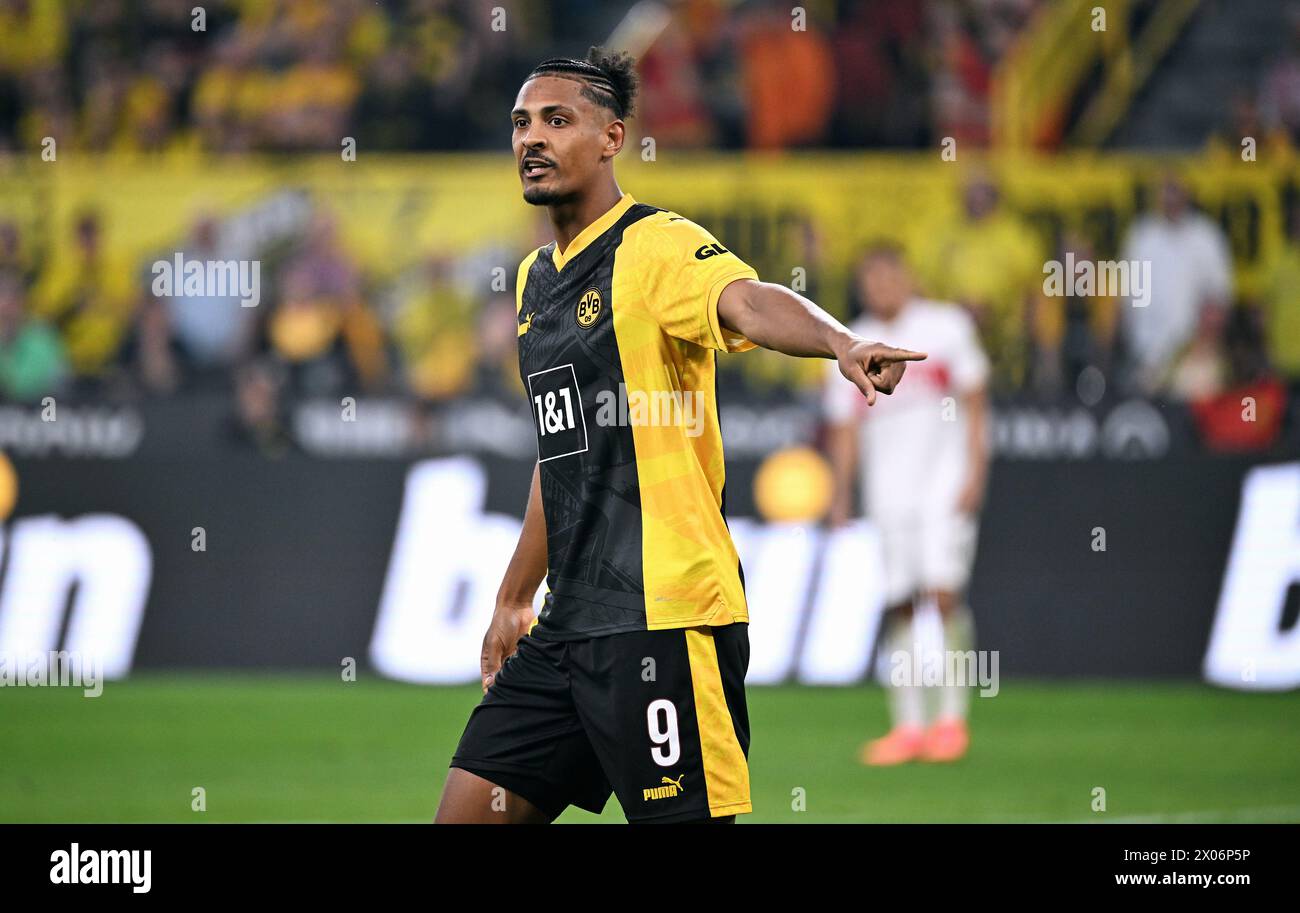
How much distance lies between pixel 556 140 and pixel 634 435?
718 mm

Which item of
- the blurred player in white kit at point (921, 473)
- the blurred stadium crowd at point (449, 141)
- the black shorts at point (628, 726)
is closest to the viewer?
the black shorts at point (628, 726)

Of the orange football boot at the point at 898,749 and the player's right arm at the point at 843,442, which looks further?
the player's right arm at the point at 843,442

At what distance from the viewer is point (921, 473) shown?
9.45 meters

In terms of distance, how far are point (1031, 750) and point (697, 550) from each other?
5.01m

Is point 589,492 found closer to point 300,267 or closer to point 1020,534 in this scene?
point 1020,534

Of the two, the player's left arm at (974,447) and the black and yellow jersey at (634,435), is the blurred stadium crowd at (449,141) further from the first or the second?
the black and yellow jersey at (634,435)

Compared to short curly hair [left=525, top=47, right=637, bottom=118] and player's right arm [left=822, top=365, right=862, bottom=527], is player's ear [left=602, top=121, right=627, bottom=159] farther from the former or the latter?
player's right arm [left=822, top=365, right=862, bottom=527]

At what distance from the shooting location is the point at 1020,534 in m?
11.0

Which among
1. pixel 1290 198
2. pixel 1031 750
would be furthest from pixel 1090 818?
pixel 1290 198

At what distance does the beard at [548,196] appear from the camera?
177 inches

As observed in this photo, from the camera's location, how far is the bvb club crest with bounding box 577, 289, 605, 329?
4438mm

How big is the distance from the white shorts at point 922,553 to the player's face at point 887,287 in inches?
40.1

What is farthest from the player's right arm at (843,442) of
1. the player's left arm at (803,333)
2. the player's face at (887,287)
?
the player's left arm at (803,333)

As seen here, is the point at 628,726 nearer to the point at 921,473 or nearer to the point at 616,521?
the point at 616,521
